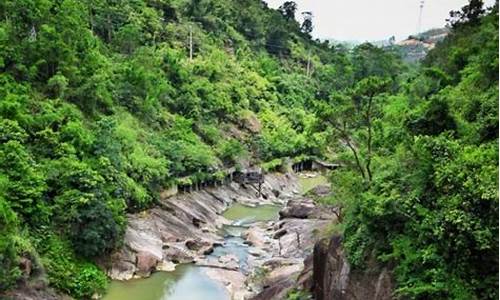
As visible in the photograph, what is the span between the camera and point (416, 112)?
1817cm

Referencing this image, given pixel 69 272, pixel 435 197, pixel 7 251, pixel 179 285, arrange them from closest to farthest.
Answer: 1. pixel 435 197
2. pixel 7 251
3. pixel 69 272
4. pixel 179 285

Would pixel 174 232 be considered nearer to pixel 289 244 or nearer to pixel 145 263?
pixel 145 263

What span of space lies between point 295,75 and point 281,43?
956 centimetres

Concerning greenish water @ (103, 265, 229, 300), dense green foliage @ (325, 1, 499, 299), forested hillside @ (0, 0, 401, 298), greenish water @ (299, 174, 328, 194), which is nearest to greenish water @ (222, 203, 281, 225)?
forested hillside @ (0, 0, 401, 298)

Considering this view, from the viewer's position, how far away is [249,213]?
4188 centimetres

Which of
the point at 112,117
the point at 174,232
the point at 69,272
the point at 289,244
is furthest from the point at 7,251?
the point at 289,244

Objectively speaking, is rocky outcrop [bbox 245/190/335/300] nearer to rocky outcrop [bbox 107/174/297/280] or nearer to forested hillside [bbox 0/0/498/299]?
rocky outcrop [bbox 107/174/297/280]

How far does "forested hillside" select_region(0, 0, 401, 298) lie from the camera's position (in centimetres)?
2319

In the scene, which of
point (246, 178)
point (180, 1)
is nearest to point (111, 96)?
point (246, 178)

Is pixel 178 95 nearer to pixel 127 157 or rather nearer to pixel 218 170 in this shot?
pixel 218 170

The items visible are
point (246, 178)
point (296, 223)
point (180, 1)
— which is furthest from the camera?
point (180, 1)

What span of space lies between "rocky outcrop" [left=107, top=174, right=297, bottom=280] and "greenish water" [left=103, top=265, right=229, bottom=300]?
2.00 ft

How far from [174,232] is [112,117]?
908 centimetres

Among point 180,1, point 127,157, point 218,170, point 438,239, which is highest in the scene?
point 180,1
